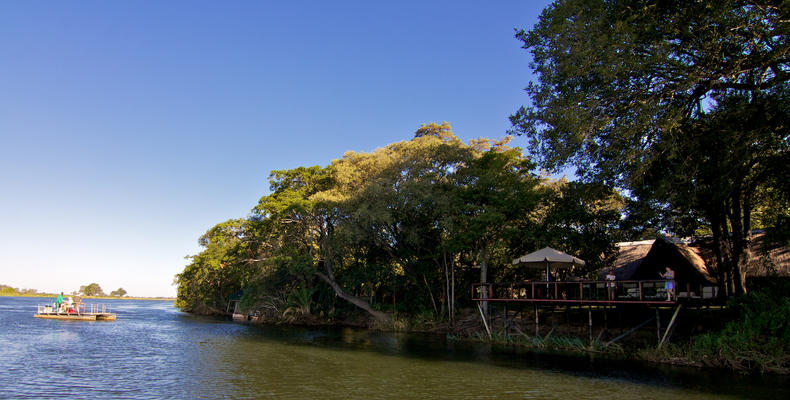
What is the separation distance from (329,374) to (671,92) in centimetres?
1350

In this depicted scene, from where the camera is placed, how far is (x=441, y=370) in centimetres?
1507

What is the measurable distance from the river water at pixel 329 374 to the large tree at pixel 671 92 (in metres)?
6.62

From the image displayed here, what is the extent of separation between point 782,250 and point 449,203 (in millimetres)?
15747

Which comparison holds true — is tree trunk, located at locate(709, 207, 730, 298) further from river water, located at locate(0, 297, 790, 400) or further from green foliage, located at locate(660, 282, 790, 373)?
Result: river water, located at locate(0, 297, 790, 400)

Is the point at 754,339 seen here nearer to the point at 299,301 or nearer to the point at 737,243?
the point at 737,243

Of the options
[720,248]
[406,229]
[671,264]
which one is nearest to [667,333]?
[720,248]

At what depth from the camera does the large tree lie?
528 inches

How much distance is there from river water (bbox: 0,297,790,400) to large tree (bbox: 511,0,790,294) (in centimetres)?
662

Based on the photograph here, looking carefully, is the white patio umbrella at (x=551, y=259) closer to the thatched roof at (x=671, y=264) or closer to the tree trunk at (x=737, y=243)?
the tree trunk at (x=737, y=243)

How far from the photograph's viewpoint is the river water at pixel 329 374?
11.5m

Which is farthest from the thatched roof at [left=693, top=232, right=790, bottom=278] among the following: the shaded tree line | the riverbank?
the shaded tree line

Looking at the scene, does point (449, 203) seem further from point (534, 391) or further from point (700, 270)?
point (534, 391)

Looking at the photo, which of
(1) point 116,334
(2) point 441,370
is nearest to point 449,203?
(2) point 441,370

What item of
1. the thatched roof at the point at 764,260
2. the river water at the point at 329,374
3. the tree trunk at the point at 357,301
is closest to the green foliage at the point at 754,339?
the river water at the point at 329,374
